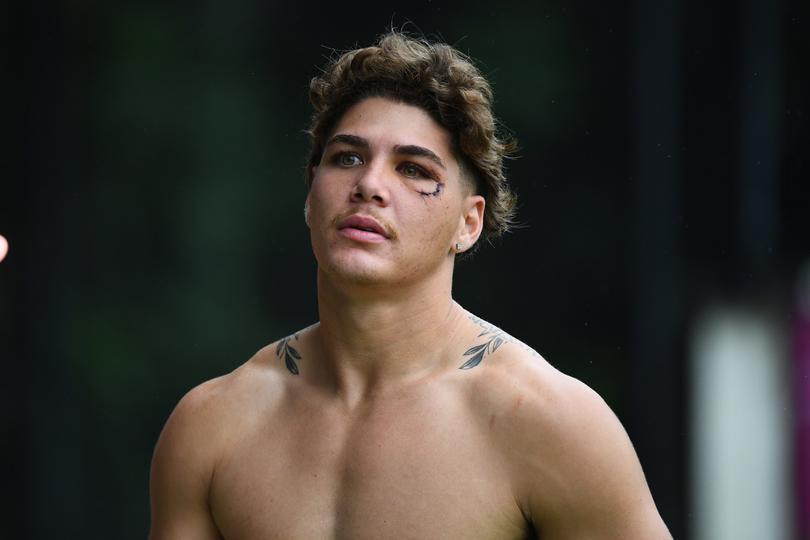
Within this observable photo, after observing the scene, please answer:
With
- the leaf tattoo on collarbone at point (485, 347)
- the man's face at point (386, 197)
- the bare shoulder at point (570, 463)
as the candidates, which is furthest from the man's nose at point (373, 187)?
the bare shoulder at point (570, 463)

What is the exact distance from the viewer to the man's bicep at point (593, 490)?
4.19 metres

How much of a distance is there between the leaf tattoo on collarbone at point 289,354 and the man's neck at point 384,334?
159mm

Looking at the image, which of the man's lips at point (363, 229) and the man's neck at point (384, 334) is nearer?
the man's lips at point (363, 229)

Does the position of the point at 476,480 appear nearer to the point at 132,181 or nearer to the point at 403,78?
the point at 403,78

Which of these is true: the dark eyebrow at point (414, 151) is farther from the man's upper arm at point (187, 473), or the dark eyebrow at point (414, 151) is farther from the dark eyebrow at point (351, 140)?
the man's upper arm at point (187, 473)

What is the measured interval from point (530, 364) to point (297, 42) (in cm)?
758

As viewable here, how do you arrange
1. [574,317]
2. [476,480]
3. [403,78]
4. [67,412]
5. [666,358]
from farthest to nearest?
[67,412]
[574,317]
[666,358]
[403,78]
[476,480]

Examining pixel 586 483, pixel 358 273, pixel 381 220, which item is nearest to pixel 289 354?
pixel 358 273

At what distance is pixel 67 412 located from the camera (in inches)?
448

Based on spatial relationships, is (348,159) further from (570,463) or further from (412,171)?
(570,463)

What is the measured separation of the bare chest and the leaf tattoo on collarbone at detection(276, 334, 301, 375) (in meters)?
0.18

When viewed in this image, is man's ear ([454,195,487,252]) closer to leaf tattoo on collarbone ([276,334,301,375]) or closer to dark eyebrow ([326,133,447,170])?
dark eyebrow ([326,133,447,170])

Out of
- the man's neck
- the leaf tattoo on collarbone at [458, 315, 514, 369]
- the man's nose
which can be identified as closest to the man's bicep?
the leaf tattoo on collarbone at [458, 315, 514, 369]

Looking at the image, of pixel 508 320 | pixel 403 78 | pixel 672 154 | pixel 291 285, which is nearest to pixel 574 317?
pixel 508 320
